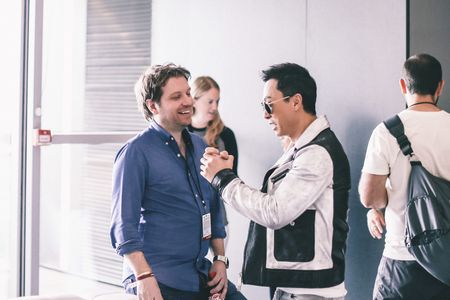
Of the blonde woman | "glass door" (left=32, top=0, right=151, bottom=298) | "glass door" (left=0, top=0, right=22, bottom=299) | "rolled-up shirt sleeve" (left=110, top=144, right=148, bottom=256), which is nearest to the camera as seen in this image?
"rolled-up shirt sleeve" (left=110, top=144, right=148, bottom=256)

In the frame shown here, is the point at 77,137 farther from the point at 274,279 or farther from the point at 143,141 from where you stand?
the point at 274,279

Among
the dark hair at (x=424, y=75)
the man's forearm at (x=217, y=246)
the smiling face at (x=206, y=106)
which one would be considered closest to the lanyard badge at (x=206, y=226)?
the man's forearm at (x=217, y=246)

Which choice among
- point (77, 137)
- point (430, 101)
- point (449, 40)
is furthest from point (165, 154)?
point (449, 40)

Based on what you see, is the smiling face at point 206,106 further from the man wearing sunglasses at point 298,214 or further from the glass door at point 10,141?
the man wearing sunglasses at point 298,214

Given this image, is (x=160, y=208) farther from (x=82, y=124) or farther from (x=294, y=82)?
(x=82, y=124)

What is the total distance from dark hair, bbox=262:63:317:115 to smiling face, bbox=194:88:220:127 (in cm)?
177

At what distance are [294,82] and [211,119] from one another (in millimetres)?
1861

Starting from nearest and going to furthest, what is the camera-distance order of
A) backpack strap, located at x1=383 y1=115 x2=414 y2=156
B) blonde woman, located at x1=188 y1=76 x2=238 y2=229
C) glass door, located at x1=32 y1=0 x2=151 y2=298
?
backpack strap, located at x1=383 y1=115 x2=414 y2=156, glass door, located at x1=32 y1=0 x2=151 y2=298, blonde woman, located at x1=188 y1=76 x2=238 y2=229

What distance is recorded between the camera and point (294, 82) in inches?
87.0

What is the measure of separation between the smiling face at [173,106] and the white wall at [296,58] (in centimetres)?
139

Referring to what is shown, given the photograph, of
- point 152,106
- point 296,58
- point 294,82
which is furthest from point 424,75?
point 296,58

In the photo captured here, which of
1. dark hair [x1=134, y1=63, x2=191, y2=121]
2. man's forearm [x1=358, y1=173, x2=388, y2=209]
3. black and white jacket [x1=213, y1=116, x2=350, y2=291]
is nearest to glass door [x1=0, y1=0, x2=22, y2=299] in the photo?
dark hair [x1=134, y1=63, x2=191, y2=121]

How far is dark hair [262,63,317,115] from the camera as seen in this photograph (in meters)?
2.21

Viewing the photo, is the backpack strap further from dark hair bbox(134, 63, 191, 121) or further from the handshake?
dark hair bbox(134, 63, 191, 121)
